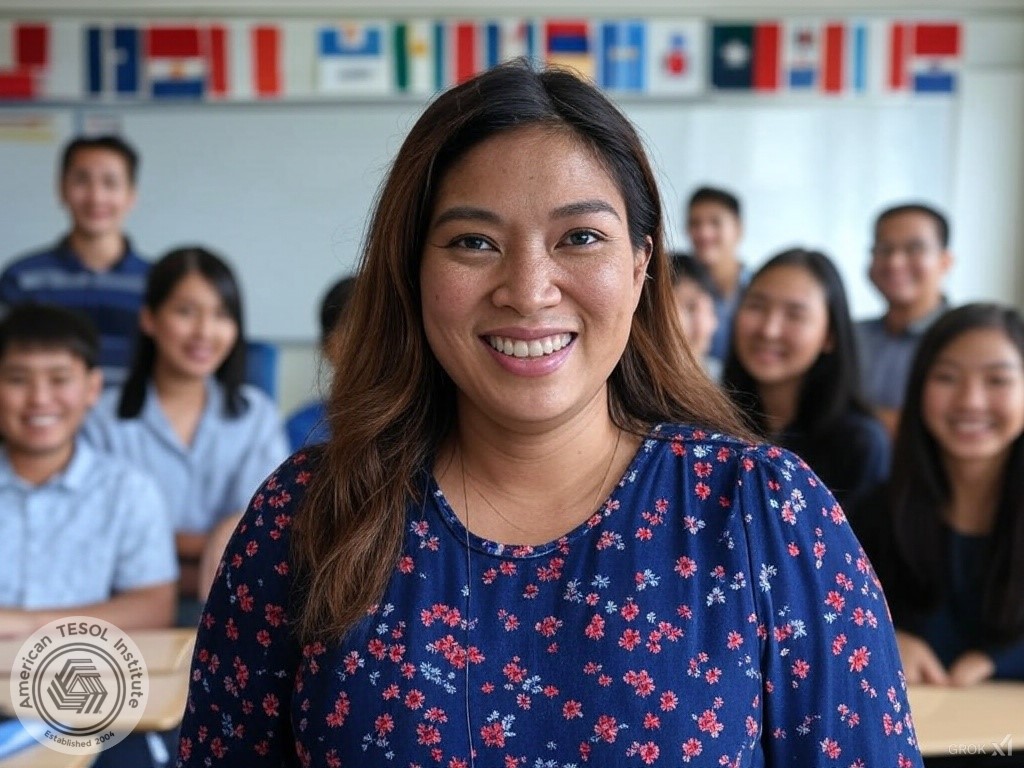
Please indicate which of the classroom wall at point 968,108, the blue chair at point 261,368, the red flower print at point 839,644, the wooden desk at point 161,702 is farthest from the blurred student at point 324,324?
the red flower print at point 839,644

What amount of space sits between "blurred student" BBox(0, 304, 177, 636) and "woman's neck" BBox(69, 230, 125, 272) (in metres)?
1.61

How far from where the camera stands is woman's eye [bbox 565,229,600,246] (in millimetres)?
1150

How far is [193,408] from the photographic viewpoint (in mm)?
3334

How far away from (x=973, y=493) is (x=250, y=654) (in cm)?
185

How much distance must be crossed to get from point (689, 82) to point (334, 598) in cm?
466

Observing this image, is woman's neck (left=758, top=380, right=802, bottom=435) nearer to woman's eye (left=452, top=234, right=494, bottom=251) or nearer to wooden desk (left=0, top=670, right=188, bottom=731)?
wooden desk (left=0, top=670, right=188, bottom=731)

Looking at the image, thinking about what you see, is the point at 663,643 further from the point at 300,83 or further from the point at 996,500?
the point at 300,83

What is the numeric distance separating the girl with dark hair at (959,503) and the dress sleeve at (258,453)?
67.7 inches

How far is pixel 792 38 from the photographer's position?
17.5 feet

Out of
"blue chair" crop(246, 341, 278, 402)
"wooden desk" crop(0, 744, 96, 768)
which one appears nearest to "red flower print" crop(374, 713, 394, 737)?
"wooden desk" crop(0, 744, 96, 768)

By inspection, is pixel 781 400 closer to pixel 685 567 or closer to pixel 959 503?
pixel 959 503

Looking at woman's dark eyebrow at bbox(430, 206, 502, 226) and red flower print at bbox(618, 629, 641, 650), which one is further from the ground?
woman's dark eyebrow at bbox(430, 206, 502, 226)

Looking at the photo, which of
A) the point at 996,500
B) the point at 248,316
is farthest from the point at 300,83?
the point at 996,500

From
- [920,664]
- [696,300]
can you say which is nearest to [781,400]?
[696,300]
